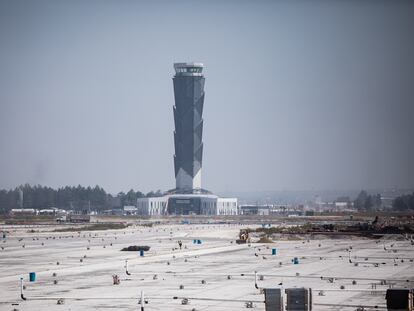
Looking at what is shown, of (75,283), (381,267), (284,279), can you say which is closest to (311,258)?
(381,267)

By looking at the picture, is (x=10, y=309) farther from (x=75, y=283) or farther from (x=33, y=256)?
(x=33, y=256)

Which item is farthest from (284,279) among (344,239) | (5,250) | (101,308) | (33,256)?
(344,239)

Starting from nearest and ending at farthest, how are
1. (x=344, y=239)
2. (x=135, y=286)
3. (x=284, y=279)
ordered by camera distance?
(x=135, y=286) → (x=284, y=279) → (x=344, y=239)

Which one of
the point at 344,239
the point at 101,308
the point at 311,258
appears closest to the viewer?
the point at 101,308

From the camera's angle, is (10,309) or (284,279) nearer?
(10,309)

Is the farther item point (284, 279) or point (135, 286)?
point (284, 279)

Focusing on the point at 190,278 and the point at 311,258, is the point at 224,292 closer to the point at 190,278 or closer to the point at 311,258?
the point at 190,278
